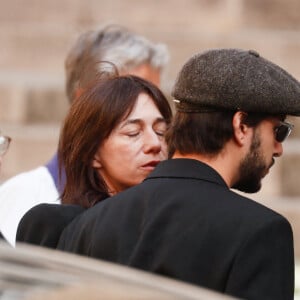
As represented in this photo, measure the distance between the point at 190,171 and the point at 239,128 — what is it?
0.59 feet

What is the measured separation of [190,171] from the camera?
11.5 ft

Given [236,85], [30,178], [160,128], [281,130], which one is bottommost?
[30,178]

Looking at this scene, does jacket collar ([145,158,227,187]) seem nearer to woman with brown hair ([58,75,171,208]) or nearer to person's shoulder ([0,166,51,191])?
woman with brown hair ([58,75,171,208])

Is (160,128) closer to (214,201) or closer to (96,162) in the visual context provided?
(96,162)

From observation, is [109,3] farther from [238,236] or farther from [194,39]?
[238,236]

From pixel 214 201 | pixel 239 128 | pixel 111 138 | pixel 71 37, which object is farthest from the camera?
pixel 71 37

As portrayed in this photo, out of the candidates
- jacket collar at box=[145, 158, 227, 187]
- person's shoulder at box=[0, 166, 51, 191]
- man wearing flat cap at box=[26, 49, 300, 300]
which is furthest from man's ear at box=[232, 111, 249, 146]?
person's shoulder at box=[0, 166, 51, 191]

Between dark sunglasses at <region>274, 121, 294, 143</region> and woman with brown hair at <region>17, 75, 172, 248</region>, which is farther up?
dark sunglasses at <region>274, 121, 294, 143</region>

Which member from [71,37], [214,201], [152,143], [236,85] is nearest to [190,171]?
[214,201]

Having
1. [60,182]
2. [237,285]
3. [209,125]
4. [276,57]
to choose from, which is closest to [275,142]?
[209,125]

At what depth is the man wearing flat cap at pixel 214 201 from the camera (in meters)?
3.29

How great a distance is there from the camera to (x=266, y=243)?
3283mm

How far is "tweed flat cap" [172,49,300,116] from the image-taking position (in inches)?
137

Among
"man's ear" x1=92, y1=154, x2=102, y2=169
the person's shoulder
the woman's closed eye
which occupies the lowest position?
the person's shoulder
